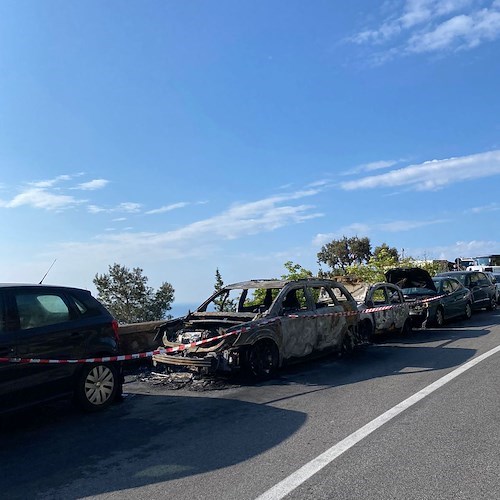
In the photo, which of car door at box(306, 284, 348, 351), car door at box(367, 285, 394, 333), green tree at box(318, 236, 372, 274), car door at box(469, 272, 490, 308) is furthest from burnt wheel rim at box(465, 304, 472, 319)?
green tree at box(318, 236, 372, 274)

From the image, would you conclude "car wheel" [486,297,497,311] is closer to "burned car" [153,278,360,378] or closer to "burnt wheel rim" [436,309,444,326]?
"burnt wheel rim" [436,309,444,326]

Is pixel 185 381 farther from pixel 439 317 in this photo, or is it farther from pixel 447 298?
pixel 447 298

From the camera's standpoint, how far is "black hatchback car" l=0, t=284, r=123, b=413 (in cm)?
577

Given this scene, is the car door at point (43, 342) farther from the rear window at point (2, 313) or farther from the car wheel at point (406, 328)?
the car wheel at point (406, 328)

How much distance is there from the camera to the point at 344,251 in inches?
1934

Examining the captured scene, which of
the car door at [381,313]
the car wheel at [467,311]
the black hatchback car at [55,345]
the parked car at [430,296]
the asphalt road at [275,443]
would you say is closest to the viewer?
the asphalt road at [275,443]

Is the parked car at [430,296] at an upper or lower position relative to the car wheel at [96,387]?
upper

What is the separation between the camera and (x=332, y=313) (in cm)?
996

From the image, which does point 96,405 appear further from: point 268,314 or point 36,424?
point 268,314

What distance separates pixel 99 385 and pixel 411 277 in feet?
38.6

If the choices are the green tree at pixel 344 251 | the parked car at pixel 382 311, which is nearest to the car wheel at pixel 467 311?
the parked car at pixel 382 311

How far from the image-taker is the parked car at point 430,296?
14664 millimetres

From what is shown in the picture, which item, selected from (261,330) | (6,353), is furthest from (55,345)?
(261,330)

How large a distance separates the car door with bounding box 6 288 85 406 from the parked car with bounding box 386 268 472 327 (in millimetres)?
10175
